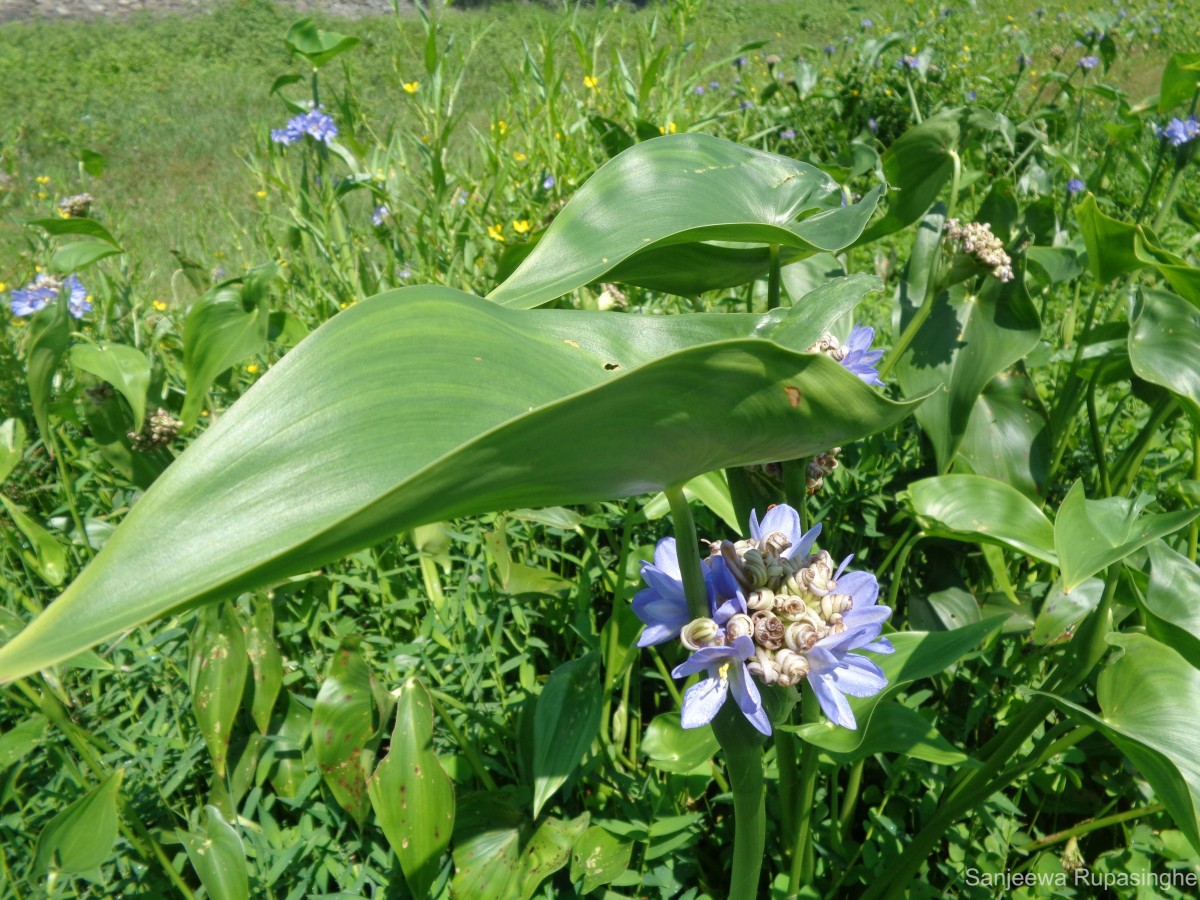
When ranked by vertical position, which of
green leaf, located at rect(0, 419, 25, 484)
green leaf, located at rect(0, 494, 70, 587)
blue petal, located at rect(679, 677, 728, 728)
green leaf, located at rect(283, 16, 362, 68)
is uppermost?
green leaf, located at rect(283, 16, 362, 68)

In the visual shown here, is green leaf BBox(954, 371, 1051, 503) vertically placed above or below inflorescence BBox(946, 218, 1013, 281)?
below

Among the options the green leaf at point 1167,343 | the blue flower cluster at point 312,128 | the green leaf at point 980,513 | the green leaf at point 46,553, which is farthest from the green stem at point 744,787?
the blue flower cluster at point 312,128

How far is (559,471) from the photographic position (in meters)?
0.39

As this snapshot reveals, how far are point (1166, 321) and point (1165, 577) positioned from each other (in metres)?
0.39

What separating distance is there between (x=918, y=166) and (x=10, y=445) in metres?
1.40

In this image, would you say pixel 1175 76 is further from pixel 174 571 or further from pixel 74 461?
pixel 74 461

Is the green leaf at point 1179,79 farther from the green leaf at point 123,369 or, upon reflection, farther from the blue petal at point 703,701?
the green leaf at point 123,369

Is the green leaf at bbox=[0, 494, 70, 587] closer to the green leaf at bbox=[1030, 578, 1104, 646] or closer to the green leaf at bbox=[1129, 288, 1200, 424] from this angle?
the green leaf at bbox=[1030, 578, 1104, 646]

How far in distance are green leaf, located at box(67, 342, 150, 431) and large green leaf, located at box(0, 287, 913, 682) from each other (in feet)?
3.24

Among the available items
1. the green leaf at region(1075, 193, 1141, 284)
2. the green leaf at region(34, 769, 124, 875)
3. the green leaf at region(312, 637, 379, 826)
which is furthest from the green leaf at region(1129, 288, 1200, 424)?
the green leaf at region(34, 769, 124, 875)

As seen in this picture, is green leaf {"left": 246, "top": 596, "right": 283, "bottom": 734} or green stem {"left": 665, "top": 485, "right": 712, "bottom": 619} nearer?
green stem {"left": 665, "top": 485, "right": 712, "bottom": 619}

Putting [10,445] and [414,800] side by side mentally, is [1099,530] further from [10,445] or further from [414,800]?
[10,445]

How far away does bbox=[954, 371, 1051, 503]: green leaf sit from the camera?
135 cm

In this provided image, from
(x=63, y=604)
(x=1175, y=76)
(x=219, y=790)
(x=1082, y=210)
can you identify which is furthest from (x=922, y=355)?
(x=63, y=604)
